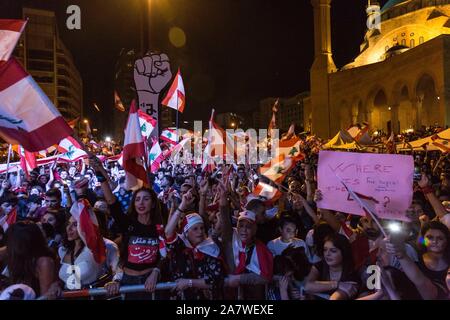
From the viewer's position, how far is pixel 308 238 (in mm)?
5043

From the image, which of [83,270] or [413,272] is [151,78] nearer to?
[83,270]

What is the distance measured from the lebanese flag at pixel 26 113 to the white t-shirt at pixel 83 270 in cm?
113

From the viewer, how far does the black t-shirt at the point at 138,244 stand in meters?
3.97

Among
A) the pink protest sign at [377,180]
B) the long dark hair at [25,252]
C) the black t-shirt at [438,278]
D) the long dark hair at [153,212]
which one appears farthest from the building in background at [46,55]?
the black t-shirt at [438,278]

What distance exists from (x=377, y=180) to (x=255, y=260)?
1.32 m

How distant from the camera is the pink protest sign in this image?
3.81 meters

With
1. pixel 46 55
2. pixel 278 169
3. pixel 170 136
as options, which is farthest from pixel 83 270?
pixel 46 55

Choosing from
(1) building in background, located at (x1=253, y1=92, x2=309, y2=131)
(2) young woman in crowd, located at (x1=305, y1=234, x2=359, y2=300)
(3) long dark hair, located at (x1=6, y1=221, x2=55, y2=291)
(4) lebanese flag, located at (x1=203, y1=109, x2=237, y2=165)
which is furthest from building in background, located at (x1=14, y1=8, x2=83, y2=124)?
(2) young woman in crowd, located at (x1=305, y1=234, x2=359, y2=300)

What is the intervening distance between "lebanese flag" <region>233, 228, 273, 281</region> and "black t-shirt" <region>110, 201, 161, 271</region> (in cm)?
75

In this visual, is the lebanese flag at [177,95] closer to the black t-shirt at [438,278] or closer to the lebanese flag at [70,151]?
the lebanese flag at [70,151]

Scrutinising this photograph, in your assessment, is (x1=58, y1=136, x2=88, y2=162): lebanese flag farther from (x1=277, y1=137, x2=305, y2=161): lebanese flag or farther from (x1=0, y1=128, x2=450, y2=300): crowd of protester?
(x1=0, y1=128, x2=450, y2=300): crowd of protester

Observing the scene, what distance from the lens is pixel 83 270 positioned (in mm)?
4094

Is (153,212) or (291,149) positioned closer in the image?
(153,212)

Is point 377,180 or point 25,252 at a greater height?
point 377,180
